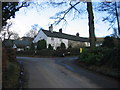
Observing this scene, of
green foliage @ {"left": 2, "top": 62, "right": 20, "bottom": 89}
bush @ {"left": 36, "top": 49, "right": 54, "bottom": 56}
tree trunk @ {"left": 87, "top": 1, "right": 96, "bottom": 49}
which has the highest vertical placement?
tree trunk @ {"left": 87, "top": 1, "right": 96, "bottom": 49}

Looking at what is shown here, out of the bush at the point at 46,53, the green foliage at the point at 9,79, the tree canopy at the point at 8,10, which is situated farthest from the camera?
the bush at the point at 46,53

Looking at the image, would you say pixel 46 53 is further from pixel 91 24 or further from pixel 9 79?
pixel 9 79

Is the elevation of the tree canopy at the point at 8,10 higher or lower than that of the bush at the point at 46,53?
higher

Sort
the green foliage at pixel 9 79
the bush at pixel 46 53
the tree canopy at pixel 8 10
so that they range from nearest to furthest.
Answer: the green foliage at pixel 9 79
the tree canopy at pixel 8 10
the bush at pixel 46 53

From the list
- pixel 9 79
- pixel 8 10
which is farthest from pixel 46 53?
pixel 9 79

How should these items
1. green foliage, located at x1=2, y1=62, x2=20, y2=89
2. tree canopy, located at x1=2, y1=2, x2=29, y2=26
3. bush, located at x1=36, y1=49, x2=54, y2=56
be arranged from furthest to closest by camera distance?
bush, located at x1=36, y1=49, x2=54, y2=56 < tree canopy, located at x1=2, y1=2, x2=29, y2=26 < green foliage, located at x1=2, y1=62, x2=20, y2=89

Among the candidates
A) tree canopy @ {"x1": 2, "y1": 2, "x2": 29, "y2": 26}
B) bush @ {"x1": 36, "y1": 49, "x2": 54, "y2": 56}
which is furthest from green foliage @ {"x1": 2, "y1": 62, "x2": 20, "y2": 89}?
bush @ {"x1": 36, "y1": 49, "x2": 54, "y2": 56}

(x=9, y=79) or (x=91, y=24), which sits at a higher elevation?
(x=91, y=24)

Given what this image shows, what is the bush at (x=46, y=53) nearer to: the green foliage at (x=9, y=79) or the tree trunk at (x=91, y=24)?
the tree trunk at (x=91, y=24)

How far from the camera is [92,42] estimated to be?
16.9 metres

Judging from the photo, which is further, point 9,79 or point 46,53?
point 46,53

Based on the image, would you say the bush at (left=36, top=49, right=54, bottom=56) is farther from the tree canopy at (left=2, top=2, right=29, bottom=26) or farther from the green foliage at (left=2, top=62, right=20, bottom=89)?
the green foliage at (left=2, top=62, right=20, bottom=89)

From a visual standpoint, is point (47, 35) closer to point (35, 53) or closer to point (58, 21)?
point (35, 53)

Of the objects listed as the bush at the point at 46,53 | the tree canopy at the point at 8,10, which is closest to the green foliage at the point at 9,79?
the tree canopy at the point at 8,10
